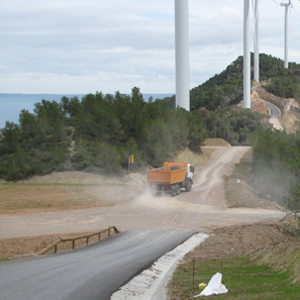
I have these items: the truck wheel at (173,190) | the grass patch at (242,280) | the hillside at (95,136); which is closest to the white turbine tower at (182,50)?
the hillside at (95,136)

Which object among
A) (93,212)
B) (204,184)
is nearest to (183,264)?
(93,212)

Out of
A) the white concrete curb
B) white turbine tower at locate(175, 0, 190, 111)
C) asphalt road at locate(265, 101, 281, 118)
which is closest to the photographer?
the white concrete curb

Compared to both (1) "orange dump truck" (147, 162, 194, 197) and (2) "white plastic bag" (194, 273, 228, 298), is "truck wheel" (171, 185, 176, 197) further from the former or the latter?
(2) "white plastic bag" (194, 273, 228, 298)

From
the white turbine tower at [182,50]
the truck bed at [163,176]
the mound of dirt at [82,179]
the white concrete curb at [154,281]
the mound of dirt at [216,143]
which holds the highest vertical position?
the white turbine tower at [182,50]

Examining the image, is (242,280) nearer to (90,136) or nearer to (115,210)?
(115,210)

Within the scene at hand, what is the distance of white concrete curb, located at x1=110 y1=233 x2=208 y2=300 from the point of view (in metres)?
13.1

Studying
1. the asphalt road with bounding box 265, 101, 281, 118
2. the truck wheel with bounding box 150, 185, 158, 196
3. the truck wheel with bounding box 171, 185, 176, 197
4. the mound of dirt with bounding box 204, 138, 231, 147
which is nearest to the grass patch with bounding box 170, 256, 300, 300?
the truck wheel with bounding box 171, 185, 176, 197

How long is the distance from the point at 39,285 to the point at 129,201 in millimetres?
23510

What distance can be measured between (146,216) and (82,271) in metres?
15.0

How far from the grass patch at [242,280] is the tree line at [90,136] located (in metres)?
31.7

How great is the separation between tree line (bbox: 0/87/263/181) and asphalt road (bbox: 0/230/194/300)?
92.8ft

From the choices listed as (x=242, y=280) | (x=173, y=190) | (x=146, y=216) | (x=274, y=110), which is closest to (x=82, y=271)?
(x=242, y=280)

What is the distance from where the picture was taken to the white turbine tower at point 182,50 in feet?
253

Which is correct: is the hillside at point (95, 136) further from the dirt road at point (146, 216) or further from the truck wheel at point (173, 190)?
the dirt road at point (146, 216)
